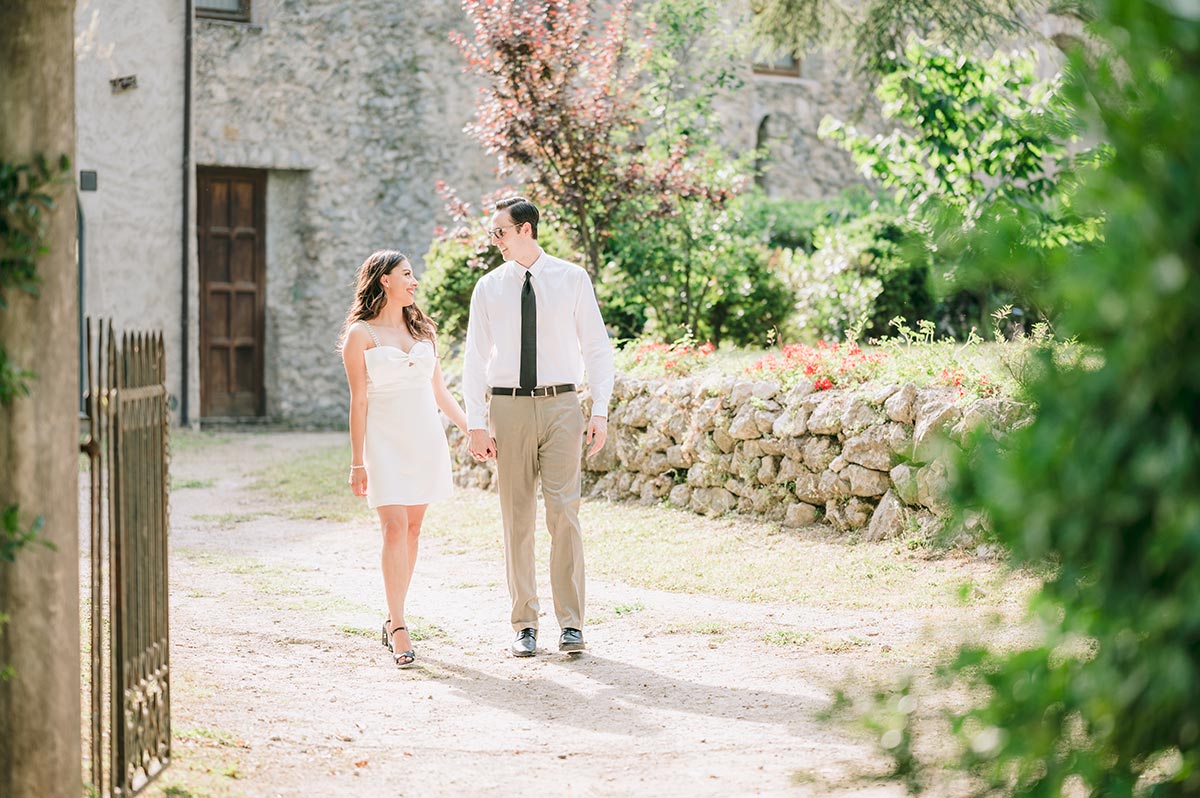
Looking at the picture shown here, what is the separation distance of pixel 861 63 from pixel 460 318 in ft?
14.8

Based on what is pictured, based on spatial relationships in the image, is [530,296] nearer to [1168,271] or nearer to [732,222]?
[1168,271]

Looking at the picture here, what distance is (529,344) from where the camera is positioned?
600cm

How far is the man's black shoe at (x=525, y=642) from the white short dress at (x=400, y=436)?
711mm

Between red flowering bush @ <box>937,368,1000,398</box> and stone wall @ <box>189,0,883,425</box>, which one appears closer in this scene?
red flowering bush @ <box>937,368,1000,398</box>

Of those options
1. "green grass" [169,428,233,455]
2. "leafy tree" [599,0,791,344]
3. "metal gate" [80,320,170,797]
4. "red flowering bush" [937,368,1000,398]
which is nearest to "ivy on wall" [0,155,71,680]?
"metal gate" [80,320,170,797]

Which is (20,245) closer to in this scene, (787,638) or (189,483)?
(787,638)

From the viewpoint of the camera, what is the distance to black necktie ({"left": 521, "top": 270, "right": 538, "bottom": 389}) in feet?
19.7

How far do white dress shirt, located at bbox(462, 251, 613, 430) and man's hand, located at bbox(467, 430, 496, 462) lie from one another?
0.10ft

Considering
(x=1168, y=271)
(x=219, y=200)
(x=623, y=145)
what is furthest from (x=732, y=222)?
(x=1168, y=271)

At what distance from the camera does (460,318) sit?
13.3 m

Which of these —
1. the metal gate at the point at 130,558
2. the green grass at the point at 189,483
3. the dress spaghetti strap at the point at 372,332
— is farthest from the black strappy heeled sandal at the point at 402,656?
the green grass at the point at 189,483

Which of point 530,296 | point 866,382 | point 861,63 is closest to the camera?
point 530,296

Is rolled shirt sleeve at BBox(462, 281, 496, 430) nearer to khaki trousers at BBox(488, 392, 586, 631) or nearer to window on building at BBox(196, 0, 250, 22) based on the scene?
khaki trousers at BBox(488, 392, 586, 631)

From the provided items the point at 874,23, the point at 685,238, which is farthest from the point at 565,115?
the point at 874,23
